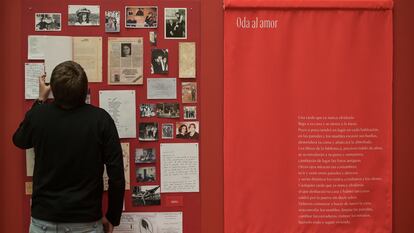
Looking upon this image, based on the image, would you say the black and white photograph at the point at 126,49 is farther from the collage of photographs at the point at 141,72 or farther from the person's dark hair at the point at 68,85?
the person's dark hair at the point at 68,85

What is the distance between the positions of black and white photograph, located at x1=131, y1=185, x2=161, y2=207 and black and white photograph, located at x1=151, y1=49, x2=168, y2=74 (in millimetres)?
617

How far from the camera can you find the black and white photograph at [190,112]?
7.38 ft

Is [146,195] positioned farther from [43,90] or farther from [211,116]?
[43,90]

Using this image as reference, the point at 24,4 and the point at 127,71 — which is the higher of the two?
the point at 24,4

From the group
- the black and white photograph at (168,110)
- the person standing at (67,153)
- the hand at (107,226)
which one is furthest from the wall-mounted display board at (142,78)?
the person standing at (67,153)

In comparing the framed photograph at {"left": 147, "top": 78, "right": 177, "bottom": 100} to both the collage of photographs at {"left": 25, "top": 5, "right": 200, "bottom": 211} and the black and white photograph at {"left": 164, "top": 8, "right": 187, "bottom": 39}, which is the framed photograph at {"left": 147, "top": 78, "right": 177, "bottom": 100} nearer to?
the collage of photographs at {"left": 25, "top": 5, "right": 200, "bottom": 211}

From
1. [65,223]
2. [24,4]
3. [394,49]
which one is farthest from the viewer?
[394,49]

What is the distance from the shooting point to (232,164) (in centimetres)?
226

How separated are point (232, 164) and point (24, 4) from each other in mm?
1367

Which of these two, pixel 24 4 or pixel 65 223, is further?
pixel 24 4

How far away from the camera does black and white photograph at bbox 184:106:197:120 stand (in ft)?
7.38

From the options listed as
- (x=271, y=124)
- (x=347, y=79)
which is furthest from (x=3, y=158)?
(x=347, y=79)

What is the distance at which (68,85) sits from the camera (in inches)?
71.6

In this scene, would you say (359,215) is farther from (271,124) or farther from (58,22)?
(58,22)
